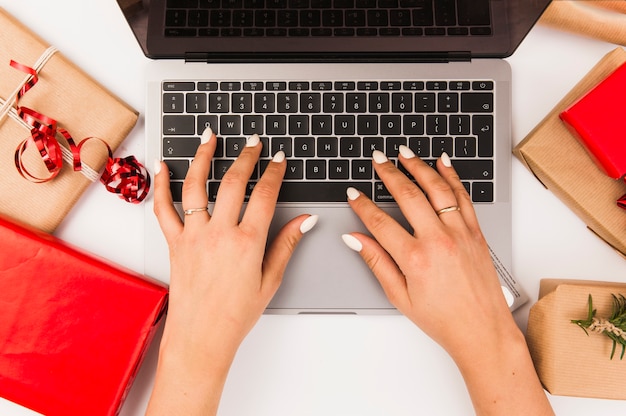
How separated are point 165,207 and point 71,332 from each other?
0.21m

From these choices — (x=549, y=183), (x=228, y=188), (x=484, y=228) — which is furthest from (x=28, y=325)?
(x=549, y=183)

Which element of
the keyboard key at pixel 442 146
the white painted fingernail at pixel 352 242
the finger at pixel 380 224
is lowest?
the white painted fingernail at pixel 352 242

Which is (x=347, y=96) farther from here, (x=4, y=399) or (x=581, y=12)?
(x=4, y=399)

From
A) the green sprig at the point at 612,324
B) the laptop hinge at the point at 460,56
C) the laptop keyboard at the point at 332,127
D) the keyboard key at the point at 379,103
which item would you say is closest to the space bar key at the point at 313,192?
the laptop keyboard at the point at 332,127

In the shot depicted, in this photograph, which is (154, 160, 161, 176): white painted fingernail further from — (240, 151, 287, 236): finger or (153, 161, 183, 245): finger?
(240, 151, 287, 236): finger

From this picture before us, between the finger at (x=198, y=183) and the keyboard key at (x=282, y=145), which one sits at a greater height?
the keyboard key at (x=282, y=145)

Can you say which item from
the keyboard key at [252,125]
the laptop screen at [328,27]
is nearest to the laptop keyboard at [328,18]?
the laptop screen at [328,27]

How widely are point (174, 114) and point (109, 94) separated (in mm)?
97

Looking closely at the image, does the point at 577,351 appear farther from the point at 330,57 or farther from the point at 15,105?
the point at 15,105

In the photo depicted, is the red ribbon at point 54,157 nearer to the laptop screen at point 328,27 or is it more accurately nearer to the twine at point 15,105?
the twine at point 15,105

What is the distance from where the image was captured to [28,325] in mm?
651

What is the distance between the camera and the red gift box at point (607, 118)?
63 cm

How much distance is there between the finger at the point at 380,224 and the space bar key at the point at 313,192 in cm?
2

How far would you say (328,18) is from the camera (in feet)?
2.05
